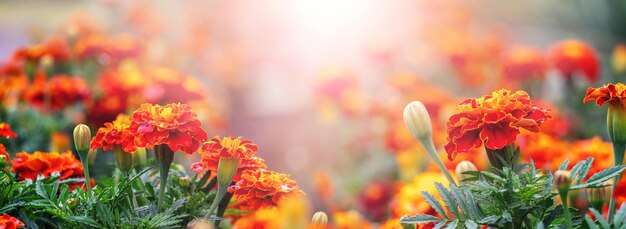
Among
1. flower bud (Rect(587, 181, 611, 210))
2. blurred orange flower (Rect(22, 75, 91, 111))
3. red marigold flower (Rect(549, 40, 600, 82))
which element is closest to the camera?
flower bud (Rect(587, 181, 611, 210))

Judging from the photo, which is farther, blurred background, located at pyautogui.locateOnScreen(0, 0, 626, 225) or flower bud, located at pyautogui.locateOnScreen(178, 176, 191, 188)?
blurred background, located at pyautogui.locateOnScreen(0, 0, 626, 225)

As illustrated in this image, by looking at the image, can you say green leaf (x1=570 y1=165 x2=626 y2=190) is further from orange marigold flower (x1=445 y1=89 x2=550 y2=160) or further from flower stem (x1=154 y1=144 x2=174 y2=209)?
flower stem (x1=154 y1=144 x2=174 y2=209)

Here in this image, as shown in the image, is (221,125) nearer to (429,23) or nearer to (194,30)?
(194,30)

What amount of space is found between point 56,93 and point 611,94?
4.96ft

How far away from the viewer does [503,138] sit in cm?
88

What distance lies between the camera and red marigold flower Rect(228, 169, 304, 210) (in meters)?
0.91

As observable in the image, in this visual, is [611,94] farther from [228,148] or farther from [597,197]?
[228,148]

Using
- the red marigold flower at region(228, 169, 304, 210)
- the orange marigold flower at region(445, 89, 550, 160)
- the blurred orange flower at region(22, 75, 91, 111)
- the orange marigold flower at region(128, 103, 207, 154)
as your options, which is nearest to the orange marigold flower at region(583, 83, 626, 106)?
the orange marigold flower at region(445, 89, 550, 160)

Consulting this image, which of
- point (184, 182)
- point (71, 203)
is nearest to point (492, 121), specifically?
point (184, 182)

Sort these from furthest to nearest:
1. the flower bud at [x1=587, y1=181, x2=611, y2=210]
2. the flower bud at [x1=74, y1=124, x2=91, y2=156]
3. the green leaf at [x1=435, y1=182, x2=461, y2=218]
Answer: the flower bud at [x1=587, y1=181, x2=611, y2=210] < the flower bud at [x1=74, y1=124, x2=91, y2=156] < the green leaf at [x1=435, y1=182, x2=461, y2=218]

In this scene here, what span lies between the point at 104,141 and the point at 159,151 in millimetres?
105

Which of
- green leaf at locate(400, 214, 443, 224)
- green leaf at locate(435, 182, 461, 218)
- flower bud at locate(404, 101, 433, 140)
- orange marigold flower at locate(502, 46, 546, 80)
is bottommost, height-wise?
green leaf at locate(400, 214, 443, 224)

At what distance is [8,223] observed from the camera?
857 millimetres

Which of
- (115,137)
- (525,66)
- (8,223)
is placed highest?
(525,66)
